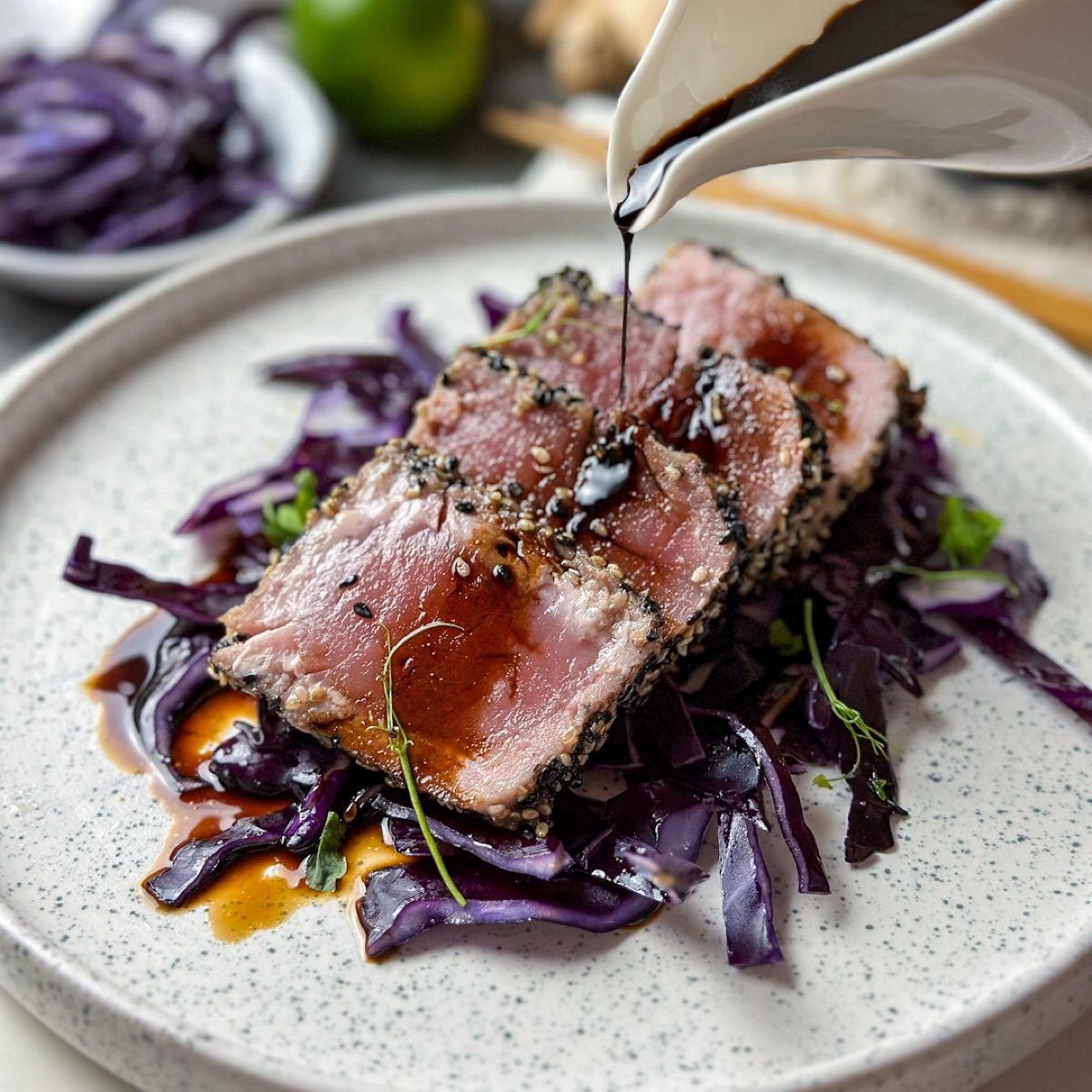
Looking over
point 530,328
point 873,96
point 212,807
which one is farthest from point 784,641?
point 212,807

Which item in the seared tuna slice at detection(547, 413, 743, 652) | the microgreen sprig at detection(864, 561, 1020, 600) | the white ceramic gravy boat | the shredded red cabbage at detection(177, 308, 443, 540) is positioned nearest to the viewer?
the white ceramic gravy boat

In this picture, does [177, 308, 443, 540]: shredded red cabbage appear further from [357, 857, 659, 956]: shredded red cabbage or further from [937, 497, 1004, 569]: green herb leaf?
[937, 497, 1004, 569]: green herb leaf

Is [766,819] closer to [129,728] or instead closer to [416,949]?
[416,949]

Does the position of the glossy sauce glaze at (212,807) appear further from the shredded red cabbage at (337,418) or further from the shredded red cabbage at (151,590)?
the shredded red cabbage at (337,418)

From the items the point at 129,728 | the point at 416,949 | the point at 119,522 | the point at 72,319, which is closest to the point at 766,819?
the point at 416,949

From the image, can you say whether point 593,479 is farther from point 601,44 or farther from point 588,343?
point 601,44

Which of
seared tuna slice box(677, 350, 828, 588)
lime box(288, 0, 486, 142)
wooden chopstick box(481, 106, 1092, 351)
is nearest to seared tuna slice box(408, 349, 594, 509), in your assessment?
seared tuna slice box(677, 350, 828, 588)
